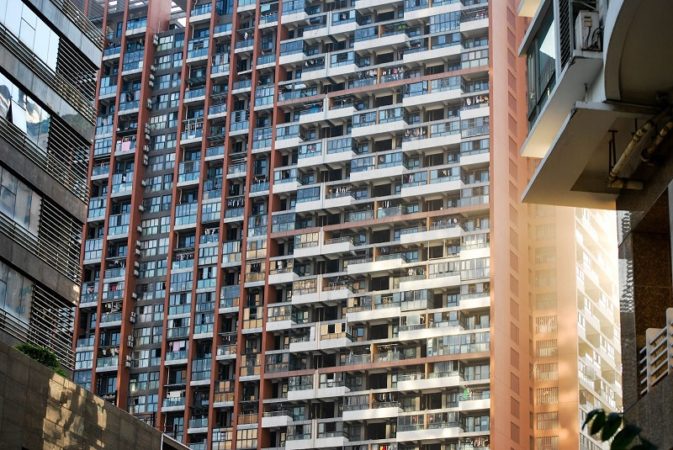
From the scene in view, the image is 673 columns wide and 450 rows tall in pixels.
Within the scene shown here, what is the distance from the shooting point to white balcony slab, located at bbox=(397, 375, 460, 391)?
83188 mm

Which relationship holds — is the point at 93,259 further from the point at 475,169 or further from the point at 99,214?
the point at 475,169

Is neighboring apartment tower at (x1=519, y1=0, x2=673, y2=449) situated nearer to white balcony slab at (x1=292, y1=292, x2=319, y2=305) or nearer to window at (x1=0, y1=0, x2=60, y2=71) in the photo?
window at (x1=0, y1=0, x2=60, y2=71)

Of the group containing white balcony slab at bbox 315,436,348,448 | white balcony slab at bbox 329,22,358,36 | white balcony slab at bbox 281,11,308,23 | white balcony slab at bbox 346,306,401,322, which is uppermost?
white balcony slab at bbox 281,11,308,23

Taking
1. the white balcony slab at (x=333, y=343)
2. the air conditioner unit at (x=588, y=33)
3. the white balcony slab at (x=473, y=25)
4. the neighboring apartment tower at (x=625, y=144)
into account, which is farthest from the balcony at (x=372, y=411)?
the air conditioner unit at (x=588, y=33)

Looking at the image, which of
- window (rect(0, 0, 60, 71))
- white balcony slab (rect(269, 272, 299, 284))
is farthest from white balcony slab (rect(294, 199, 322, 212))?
window (rect(0, 0, 60, 71))

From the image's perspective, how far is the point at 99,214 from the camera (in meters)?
100

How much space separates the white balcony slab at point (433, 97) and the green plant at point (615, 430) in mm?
79070

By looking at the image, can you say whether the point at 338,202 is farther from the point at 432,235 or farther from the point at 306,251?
the point at 432,235

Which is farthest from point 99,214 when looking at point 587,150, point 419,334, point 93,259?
point 587,150

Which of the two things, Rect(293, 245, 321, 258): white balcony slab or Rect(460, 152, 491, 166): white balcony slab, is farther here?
Rect(293, 245, 321, 258): white balcony slab

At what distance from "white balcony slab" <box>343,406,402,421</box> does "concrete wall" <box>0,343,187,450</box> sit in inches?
Result: 1617

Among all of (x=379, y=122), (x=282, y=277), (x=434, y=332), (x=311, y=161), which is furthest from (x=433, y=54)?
(x=434, y=332)

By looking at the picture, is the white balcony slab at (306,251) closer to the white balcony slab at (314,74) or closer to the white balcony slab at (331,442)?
the white balcony slab at (331,442)

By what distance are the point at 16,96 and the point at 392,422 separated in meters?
48.5
